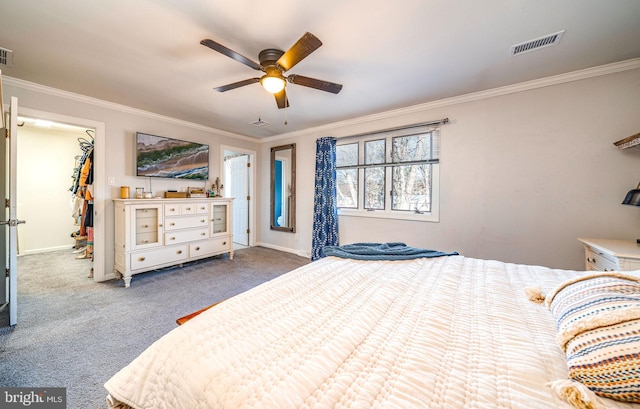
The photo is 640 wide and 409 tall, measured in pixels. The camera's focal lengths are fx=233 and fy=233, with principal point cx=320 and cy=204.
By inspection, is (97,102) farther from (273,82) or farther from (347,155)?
(347,155)

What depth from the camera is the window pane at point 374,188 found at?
3.66 meters

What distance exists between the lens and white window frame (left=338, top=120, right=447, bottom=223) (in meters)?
3.16

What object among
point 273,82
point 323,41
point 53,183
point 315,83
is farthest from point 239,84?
point 53,183

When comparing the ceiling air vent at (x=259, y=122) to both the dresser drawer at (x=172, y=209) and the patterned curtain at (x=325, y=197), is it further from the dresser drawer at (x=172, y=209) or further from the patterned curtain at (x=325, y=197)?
the dresser drawer at (x=172, y=209)

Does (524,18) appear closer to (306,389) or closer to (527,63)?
(527,63)

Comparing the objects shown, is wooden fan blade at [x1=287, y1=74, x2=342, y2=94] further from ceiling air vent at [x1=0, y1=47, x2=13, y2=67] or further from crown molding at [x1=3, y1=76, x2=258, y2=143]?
crown molding at [x1=3, y1=76, x2=258, y2=143]

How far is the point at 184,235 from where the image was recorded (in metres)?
3.58

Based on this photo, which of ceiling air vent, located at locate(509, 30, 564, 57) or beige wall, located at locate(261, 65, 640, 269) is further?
beige wall, located at locate(261, 65, 640, 269)

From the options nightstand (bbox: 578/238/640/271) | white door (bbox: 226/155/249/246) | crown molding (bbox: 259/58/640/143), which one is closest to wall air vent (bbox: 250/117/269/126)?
crown molding (bbox: 259/58/640/143)

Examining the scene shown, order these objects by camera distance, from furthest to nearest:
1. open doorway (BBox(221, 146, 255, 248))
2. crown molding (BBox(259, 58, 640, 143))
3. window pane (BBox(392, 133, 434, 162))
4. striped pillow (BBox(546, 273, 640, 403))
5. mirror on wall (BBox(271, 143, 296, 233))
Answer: open doorway (BBox(221, 146, 255, 248))
mirror on wall (BBox(271, 143, 296, 233))
window pane (BBox(392, 133, 434, 162))
crown molding (BBox(259, 58, 640, 143))
striped pillow (BBox(546, 273, 640, 403))

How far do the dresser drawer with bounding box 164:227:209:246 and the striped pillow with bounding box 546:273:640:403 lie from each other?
157 inches

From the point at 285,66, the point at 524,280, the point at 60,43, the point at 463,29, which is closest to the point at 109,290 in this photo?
the point at 60,43

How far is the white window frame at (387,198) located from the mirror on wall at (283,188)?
108 cm

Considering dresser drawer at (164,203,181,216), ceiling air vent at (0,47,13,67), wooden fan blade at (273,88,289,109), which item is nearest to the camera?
ceiling air vent at (0,47,13,67)
